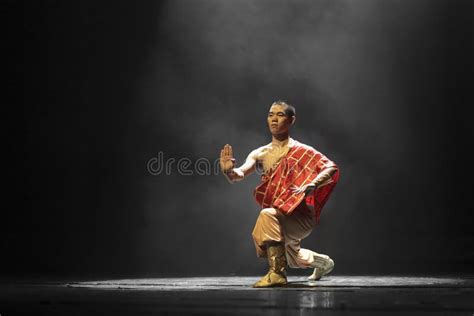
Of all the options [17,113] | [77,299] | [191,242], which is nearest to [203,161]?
[191,242]

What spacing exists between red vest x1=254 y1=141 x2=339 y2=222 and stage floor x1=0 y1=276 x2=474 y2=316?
53 cm

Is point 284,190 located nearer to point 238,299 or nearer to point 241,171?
point 241,171

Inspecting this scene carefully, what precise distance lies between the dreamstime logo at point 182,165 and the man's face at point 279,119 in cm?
196

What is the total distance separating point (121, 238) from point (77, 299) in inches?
116

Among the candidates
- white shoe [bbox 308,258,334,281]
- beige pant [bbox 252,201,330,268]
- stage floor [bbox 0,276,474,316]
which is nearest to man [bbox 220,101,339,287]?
beige pant [bbox 252,201,330,268]

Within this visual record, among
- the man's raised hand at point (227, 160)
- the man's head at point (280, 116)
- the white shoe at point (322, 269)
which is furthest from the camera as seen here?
the white shoe at point (322, 269)

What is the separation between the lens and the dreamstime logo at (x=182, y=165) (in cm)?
615

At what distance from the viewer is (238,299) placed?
3.13 metres

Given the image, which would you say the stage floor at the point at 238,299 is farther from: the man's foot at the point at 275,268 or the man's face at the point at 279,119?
the man's face at the point at 279,119

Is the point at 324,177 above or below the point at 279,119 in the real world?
below

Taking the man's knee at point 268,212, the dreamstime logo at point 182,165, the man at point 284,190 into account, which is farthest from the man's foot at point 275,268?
the dreamstime logo at point 182,165

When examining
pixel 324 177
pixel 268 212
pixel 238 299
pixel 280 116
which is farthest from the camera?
pixel 280 116

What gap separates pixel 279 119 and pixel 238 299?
1.43 metres

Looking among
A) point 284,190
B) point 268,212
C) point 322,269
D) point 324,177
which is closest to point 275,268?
point 268,212
